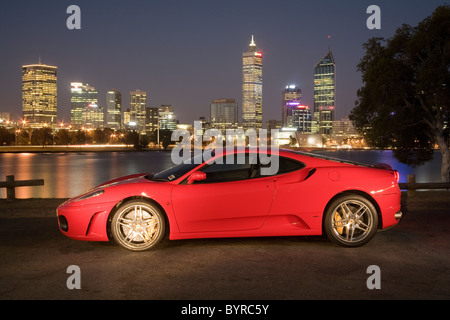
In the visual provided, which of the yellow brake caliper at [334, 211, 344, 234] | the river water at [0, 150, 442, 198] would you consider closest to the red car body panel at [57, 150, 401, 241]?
the yellow brake caliper at [334, 211, 344, 234]

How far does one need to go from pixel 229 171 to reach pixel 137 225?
170 cm

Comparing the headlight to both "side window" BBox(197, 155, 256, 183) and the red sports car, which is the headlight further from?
"side window" BBox(197, 155, 256, 183)

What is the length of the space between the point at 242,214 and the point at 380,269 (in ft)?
6.05

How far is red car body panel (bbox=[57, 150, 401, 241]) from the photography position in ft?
18.8

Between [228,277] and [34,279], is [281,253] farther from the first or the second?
[34,279]

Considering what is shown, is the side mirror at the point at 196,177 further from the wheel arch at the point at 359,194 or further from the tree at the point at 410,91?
the tree at the point at 410,91

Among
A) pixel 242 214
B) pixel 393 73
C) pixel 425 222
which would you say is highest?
pixel 393 73

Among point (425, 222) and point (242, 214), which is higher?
point (242, 214)

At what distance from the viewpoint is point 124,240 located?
5.75 m

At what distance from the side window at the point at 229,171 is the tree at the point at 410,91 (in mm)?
10988

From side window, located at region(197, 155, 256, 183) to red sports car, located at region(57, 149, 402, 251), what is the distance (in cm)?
3

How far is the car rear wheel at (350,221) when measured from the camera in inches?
236
